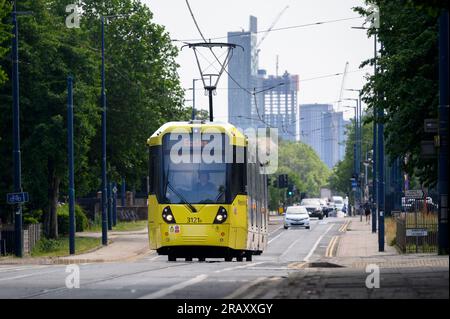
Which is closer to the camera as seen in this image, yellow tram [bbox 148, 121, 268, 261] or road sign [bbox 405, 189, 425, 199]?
yellow tram [bbox 148, 121, 268, 261]

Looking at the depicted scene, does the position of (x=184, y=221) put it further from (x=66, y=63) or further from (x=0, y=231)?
(x=66, y=63)

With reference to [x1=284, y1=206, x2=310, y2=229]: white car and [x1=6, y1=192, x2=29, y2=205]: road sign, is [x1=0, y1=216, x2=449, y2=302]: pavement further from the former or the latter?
[x1=284, y1=206, x2=310, y2=229]: white car

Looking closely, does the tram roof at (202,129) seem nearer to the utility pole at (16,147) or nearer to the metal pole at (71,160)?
the utility pole at (16,147)

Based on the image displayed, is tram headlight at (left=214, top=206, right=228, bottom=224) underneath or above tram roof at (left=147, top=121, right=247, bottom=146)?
underneath

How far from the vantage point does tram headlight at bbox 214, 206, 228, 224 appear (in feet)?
104

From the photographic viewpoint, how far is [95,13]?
238 feet

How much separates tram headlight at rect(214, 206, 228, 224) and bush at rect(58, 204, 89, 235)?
36.1 m

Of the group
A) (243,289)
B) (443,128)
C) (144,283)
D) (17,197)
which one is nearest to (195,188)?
(443,128)

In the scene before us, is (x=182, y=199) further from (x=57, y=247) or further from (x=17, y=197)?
(x=57, y=247)

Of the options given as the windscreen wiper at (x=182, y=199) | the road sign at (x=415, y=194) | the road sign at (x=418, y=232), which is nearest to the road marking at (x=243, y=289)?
the windscreen wiper at (x=182, y=199)

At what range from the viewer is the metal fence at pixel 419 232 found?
41.1 meters

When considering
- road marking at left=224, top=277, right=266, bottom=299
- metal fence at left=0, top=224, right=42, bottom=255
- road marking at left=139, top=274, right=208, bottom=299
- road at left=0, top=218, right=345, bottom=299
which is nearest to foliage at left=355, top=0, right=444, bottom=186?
road at left=0, top=218, right=345, bottom=299

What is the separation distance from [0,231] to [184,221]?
17.5 meters
